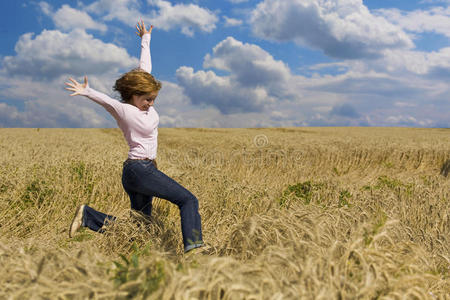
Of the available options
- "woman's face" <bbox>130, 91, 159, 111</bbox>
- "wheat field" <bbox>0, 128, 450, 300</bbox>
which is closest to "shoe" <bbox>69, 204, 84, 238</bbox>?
"wheat field" <bbox>0, 128, 450, 300</bbox>

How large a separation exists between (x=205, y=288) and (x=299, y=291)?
0.47 m

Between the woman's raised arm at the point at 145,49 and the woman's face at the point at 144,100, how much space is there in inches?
23.9

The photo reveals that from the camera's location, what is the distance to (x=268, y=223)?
287cm

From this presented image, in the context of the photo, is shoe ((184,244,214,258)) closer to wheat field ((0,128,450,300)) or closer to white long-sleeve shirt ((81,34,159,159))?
wheat field ((0,128,450,300))

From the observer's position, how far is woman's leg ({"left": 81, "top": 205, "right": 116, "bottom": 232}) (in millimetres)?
4094

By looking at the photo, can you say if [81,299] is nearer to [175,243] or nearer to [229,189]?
[175,243]

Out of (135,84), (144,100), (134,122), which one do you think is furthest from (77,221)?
(135,84)

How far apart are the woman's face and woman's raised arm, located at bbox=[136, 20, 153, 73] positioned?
61cm

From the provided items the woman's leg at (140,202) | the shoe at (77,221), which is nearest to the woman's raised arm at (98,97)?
the woman's leg at (140,202)

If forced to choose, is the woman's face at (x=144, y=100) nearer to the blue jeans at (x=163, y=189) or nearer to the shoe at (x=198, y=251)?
the blue jeans at (x=163, y=189)

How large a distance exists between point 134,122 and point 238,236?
1.58m

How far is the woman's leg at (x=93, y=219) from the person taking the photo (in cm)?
409

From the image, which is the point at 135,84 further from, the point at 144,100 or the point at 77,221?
the point at 77,221

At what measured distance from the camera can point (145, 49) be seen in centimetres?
411
